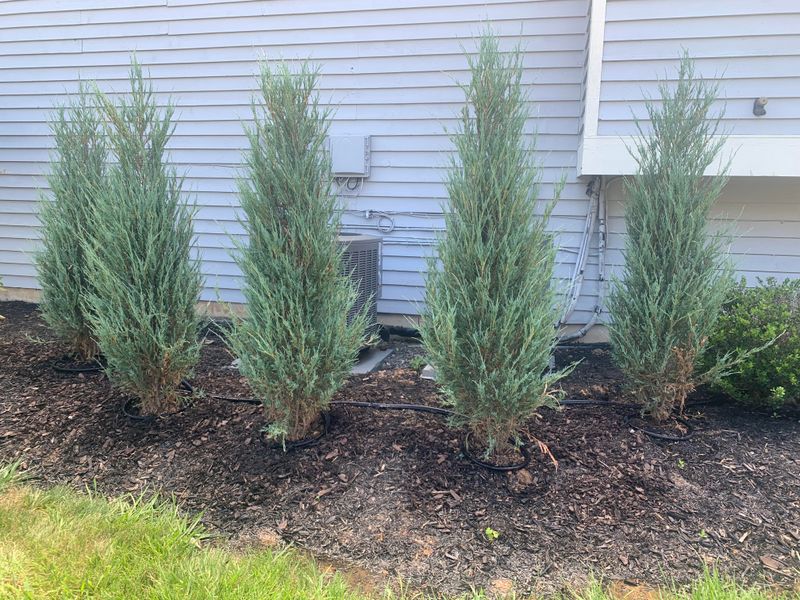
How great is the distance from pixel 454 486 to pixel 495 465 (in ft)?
0.85

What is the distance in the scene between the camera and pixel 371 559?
235cm

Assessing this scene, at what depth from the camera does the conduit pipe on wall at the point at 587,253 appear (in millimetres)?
4738

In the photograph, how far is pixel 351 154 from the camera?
5238mm

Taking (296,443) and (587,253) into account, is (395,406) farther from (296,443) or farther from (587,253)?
(587,253)

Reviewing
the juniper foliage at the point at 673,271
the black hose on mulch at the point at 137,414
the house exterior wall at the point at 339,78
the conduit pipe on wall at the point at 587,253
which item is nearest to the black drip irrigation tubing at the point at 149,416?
the black hose on mulch at the point at 137,414

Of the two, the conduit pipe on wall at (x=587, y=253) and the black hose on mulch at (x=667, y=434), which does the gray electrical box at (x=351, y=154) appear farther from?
the black hose on mulch at (x=667, y=434)

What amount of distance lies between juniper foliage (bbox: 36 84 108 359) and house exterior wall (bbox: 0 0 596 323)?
1031 millimetres

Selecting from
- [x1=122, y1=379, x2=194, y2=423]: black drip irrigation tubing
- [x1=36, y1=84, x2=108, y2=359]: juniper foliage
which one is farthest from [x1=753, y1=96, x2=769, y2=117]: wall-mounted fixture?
[x1=36, y1=84, x2=108, y2=359]: juniper foliage

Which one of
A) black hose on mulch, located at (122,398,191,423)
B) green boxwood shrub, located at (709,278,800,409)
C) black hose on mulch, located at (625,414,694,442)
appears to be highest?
green boxwood shrub, located at (709,278,800,409)

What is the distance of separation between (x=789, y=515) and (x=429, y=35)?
14.9 ft

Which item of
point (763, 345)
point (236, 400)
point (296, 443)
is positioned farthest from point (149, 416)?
point (763, 345)

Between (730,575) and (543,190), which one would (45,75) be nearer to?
(543,190)

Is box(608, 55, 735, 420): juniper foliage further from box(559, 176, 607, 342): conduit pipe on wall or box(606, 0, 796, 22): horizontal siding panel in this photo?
box(559, 176, 607, 342): conduit pipe on wall

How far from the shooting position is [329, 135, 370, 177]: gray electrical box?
17.1 feet
